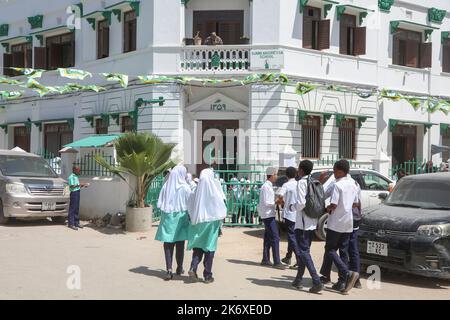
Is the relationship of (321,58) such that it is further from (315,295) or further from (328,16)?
(315,295)

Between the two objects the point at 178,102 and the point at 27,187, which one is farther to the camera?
the point at 178,102

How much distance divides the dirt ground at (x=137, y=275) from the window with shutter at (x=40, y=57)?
1309 cm

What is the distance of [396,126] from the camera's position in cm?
2136

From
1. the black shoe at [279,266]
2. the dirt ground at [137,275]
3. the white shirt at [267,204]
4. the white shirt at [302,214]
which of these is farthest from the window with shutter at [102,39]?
the white shirt at [302,214]

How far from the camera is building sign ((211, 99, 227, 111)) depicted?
18547 millimetres

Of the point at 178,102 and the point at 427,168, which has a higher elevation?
the point at 178,102

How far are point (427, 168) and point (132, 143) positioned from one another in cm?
1074

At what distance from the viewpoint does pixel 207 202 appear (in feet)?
25.0

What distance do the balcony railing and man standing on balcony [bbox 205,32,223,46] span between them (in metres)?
0.24

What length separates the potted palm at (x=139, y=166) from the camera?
12.9 m

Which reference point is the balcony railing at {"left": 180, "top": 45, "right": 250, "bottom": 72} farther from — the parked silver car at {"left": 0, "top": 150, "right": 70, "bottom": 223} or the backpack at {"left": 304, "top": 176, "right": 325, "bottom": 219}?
the backpack at {"left": 304, "top": 176, "right": 325, "bottom": 219}

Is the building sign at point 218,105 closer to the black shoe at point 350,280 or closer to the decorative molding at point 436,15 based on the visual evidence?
the decorative molding at point 436,15

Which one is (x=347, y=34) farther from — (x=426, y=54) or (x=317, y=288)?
(x=317, y=288)

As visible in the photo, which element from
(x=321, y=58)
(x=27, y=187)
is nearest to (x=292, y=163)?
(x=321, y=58)
